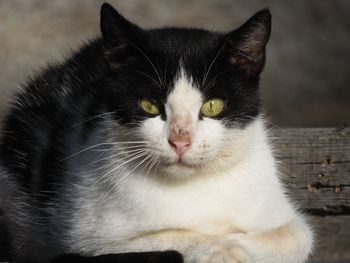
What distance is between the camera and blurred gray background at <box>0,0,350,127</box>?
6871mm

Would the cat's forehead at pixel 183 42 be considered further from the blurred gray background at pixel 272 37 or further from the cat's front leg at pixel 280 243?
the blurred gray background at pixel 272 37

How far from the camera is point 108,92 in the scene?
250 cm

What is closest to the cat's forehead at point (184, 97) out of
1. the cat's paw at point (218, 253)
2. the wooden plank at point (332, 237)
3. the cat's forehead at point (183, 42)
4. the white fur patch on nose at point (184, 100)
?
the white fur patch on nose at point (184, 100)

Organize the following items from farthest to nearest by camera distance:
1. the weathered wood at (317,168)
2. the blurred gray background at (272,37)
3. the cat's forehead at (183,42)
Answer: the blurred gray background at (272,37) < the weathered wood at (317,168) < the cat's forehead at (183,42)

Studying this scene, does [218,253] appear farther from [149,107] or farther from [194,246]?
[149,107]

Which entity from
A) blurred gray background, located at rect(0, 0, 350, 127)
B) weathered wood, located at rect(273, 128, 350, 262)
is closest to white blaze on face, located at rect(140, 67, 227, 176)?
weathered wood, located at rect(273, 128, 350, 262)

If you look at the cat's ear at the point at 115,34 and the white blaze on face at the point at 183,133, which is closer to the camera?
the white blaze on face at the point at 183,133

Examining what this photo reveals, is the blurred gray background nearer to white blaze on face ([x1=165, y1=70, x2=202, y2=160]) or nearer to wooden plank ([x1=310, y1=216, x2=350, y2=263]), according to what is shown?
wooden plank ([x1=310, y1=216, x2=350, y2=263])

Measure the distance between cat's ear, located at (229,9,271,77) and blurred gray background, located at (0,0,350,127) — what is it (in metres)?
4.05

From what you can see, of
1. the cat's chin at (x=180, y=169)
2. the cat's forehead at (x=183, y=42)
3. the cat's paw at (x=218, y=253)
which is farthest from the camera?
the cat's forehead at (x=183, y=42)

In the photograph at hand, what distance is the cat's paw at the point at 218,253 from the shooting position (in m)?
2.23

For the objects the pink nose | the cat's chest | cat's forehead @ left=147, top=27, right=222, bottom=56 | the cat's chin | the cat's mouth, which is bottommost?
the cat's chest

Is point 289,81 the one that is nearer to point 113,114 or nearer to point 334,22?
point 334,22

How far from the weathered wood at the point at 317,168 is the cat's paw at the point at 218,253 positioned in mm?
727
